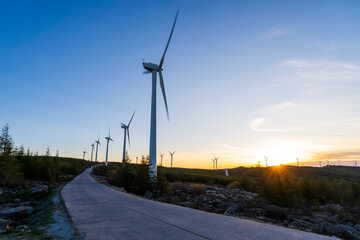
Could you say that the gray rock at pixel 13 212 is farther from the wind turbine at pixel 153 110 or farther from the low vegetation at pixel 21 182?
the wind turbine at pixel 153 110

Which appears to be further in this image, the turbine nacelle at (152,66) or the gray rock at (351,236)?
the turbine nacelle at (152,66)

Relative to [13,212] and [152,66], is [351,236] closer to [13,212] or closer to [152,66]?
[13,212]

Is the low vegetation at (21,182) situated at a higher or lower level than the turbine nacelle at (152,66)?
lower

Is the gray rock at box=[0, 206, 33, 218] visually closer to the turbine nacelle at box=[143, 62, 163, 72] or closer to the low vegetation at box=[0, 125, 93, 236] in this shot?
the low vegetation at box=[0, 125, 93, 236]

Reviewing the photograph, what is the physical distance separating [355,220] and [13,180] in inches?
1325

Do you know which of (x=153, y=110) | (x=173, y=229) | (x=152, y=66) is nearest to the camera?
(x=173, y=229)

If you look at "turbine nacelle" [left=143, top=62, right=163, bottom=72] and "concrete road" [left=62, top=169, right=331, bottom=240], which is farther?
"turbine nacelle" [left=143, top=62, right=163, bottom=72]

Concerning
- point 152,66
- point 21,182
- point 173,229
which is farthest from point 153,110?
point 173,229

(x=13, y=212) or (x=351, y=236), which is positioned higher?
(x=13, y=212)

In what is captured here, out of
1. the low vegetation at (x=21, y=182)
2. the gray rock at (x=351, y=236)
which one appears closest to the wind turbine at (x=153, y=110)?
the low vegetation at (x=21, y=182)

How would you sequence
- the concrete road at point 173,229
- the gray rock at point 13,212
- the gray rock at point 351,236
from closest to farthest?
1. the concrete road at point 173,229
2. the gray rock at point 13,212
3. the gray rock at point 351,236

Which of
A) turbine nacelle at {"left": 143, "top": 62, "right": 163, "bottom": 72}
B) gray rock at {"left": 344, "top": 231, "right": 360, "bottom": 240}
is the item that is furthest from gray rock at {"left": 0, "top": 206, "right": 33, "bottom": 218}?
turbine nacelle at {"left": 143, "top": 62, "right": 163, "bottom": 72}

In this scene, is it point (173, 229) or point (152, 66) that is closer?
point (173, 229)

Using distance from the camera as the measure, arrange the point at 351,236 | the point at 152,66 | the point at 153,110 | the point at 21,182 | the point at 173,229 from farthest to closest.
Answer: the point at 152,66
the point at 153,110
the point at 21,182
the point at 351,236
the point at 173,229
